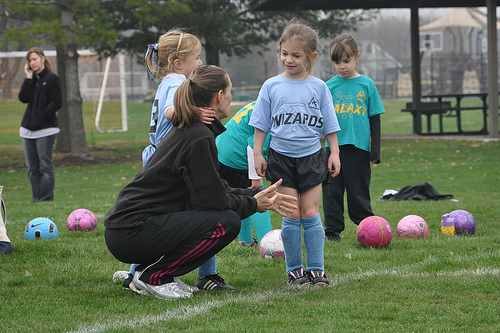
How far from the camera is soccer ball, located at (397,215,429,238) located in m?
6.64

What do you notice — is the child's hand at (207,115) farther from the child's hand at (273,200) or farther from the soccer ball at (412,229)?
the soccer ball at (412,229)

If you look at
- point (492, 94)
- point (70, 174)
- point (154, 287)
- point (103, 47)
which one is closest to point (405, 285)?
point (154, 287)

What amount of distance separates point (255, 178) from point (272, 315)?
6.65ft

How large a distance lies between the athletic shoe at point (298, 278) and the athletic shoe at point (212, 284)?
42 cm

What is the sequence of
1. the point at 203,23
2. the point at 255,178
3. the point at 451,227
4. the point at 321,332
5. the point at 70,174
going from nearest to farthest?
1. the point at 321,332
2. the point at 255,178
3. the point at 451,227
4. the point at 70,174
5. the point at 203,23

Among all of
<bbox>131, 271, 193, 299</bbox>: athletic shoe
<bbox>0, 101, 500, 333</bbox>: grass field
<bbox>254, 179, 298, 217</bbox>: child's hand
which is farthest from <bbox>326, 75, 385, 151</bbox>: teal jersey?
<bbox>131, 271, 193, 299</bbox>: athletic shoe

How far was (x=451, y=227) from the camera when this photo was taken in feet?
22.4

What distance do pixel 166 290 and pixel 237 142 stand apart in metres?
2.04

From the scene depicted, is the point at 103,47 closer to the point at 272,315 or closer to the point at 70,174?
the point at 70,174

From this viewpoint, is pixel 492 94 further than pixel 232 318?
Yes

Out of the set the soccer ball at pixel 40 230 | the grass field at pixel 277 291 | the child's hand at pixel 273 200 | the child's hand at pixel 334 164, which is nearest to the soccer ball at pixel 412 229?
the grass field at pixel 277 291

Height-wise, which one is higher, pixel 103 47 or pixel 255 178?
pixel 103 47

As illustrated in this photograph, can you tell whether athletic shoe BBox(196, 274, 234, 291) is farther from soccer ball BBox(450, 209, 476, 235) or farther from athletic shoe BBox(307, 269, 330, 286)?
soccer ball BBox(450, 209, 476, 235)

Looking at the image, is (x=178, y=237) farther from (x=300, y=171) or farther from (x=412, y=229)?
(x=412, y=229)
